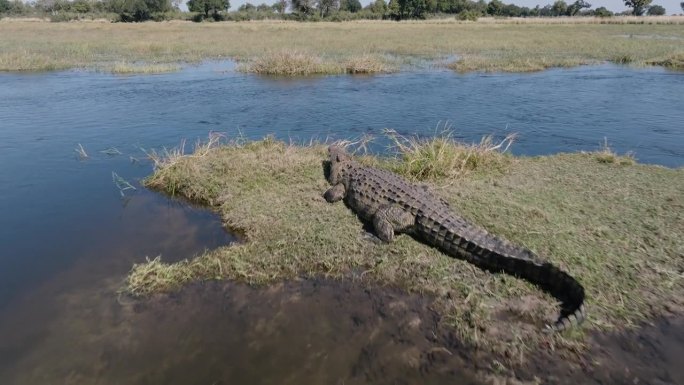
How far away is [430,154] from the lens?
7.02m

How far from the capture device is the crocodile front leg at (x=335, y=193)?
6105mm

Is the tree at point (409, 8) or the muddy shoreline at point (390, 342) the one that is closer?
the muddy shoreline at point (390, 342)

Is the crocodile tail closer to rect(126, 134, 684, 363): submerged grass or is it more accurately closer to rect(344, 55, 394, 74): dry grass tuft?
rect(126, 134, 684, 363): submerged grass

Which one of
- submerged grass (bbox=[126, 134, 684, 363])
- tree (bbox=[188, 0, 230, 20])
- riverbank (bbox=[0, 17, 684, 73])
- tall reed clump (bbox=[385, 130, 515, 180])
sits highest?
tree (bbox=[188, 0, 230, 20])

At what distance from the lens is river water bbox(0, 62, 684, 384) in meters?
3.82

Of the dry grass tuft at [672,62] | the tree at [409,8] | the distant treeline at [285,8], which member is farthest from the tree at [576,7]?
the dry grass tuft at [672,62]

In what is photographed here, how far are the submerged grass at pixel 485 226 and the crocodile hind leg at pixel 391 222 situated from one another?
0.45 ft

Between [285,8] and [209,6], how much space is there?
26.1 metres

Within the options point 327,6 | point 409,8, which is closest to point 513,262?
point 409,8

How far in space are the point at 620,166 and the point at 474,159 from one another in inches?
103

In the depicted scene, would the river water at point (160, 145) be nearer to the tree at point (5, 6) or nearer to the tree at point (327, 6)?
the tree at point (327, 6)

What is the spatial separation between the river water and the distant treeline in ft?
141

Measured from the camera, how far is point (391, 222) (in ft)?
17.0

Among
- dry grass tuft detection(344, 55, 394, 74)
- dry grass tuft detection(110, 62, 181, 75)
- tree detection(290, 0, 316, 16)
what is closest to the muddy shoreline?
dry grass tuft detection(344, 55, 394, 74)
